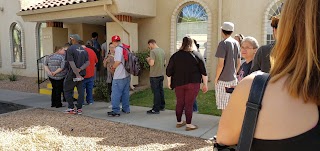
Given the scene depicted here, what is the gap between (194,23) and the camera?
9.37 metres

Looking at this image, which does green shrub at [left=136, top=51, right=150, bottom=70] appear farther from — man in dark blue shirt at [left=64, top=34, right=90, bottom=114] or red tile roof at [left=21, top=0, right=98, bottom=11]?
man in dark blue shirt at [left=64, top=34, right=90, bottom=114]

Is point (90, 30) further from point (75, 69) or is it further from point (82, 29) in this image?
point (75, 69)

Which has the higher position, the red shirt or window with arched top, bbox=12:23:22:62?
window with arched top, bbox=12:23:22:62

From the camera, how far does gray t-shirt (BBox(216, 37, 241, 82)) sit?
4.66 m

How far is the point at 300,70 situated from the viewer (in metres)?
1.00

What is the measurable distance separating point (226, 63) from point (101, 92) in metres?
4.43

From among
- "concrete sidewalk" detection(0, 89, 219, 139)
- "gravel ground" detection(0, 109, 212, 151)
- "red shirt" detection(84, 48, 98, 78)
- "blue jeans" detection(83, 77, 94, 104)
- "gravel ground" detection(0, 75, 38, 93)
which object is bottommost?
"gravel ground" detection(0, 109, 212, 151)

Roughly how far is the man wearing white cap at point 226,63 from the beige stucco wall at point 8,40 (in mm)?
11006

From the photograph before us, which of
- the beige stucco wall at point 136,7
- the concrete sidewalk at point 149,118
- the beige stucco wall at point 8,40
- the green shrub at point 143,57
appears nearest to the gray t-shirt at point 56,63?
the concrete sidewalk at point 149,118

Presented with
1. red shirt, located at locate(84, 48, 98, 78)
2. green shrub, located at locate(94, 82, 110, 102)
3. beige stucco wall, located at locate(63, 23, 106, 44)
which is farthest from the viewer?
beige stucco wall, located at locate(63, 23, 106, 44)

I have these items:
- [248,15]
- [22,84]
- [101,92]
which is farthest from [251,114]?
[22,84]

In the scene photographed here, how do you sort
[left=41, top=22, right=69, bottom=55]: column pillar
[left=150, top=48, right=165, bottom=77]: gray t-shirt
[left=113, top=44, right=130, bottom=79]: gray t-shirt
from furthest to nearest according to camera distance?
1. [left=41, top=22, right=69, bottom=55]: column pillar
2. [left=150, top=48, right=165, bottom=77]: gray t-shirt
3. [left=113, top=44, right=130, bottom=79]: gray t-shirt

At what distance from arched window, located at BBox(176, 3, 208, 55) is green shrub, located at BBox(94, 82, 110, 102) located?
9.54 ft

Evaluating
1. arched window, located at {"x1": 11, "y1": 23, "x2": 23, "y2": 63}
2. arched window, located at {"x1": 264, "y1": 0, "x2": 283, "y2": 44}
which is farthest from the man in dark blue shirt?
arched window, located at {"x1": 11, "y1": 23, "x2": 23, "y2": 63}
